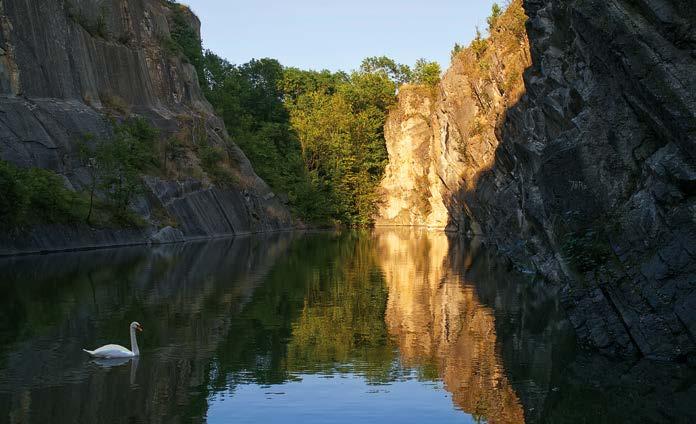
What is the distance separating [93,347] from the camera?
2188 centimetres

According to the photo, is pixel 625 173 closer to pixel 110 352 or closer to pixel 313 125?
pixel 110 352

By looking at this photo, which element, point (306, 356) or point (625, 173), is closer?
point (306, 356)

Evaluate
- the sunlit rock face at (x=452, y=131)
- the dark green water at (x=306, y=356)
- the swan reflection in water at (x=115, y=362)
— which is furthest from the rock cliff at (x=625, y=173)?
the sunlit rock face at (x=452, y=131)

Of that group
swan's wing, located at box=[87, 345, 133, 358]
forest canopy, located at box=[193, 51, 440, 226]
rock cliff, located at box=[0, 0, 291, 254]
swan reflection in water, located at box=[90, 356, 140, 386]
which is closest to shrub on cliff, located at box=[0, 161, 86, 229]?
rock cliff, located at box=[0, 0, 291, 254]

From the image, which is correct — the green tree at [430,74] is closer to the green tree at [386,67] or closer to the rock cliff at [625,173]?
the green tree at [386,67]

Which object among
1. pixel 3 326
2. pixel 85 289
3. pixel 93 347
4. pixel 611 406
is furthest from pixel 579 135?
pixel 85 289

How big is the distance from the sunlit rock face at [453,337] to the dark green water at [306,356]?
62 mm

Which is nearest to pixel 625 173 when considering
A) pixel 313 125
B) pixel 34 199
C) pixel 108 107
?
pixel 34 199

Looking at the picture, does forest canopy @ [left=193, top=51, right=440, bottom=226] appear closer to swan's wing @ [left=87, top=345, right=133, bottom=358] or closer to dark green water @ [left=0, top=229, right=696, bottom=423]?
dark green water @ [left=0, top=229, right=696, bottom=423]

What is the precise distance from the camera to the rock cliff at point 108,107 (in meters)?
56.5

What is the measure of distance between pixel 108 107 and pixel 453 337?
54978 mm

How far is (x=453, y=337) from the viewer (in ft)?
80.4

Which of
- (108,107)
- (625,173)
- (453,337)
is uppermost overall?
(108,107)

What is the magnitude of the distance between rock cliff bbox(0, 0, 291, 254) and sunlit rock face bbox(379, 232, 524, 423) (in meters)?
24.4
